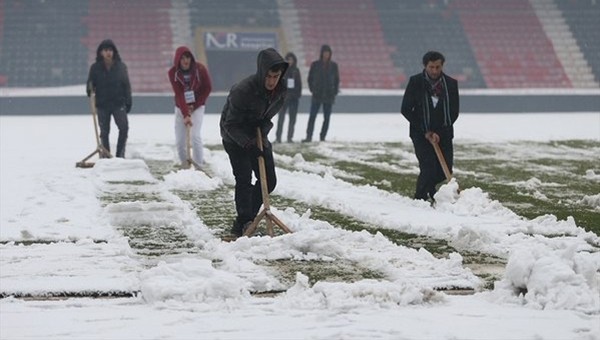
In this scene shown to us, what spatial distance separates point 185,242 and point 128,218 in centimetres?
124

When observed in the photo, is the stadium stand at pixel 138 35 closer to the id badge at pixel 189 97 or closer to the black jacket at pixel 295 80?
the black jacket at pixel 295 80

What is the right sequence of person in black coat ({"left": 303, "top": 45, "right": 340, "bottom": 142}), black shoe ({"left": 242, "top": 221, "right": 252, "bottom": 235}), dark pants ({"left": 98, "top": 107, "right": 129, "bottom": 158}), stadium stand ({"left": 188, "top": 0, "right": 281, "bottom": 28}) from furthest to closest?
stadium stand ({"left": 188, "top": 0, "right": 281, "bottom": 28})
person in black coat ({"left": 303, "top": 45, "right": 340, "bottom": 142})
dark pants ({"left": 98, "top": 107, "right": 129, "bottom": 158})
black shoe ({"left": 242, "top": 221, "right": 252, "bottom": 235})

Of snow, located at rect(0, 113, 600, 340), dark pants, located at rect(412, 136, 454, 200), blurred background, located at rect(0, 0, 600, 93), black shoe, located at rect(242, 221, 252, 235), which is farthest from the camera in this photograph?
blurred background, located at rect(0, 0, 600, 93)

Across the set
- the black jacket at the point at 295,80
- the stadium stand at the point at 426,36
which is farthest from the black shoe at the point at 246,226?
the stadium stand at the point at 426,36

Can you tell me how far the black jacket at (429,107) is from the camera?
11.6 meters

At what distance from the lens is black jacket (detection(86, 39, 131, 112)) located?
1571 cm

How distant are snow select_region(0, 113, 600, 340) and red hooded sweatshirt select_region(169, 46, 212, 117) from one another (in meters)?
1.65

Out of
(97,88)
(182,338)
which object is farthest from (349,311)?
(97,88)

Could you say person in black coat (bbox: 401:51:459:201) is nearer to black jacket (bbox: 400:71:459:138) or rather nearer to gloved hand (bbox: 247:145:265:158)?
black jacket (bbox: 400:71:459:138)

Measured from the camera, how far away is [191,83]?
576 inches

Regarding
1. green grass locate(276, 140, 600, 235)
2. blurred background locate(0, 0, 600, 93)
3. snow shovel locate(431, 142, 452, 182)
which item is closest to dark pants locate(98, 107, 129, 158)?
green grass locate(276, 140, 600, 235)

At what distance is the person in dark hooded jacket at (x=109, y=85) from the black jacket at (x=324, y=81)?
6227 millimetres

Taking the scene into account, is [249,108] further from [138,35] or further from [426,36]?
[426,36]

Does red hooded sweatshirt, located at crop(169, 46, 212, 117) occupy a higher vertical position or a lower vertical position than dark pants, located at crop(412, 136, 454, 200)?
higher
